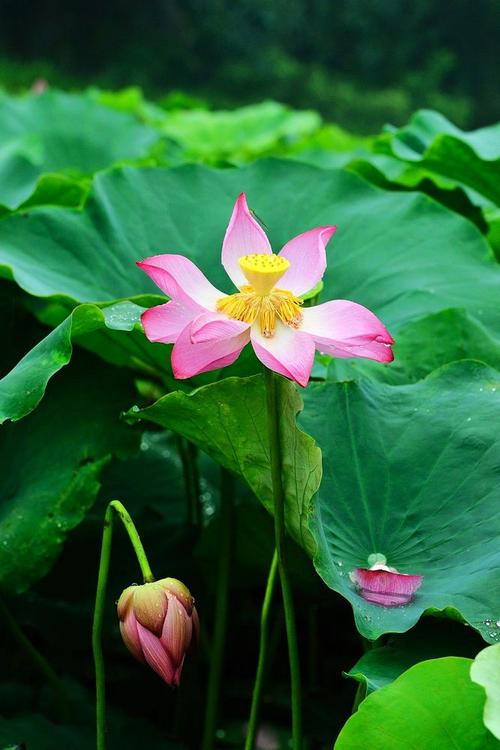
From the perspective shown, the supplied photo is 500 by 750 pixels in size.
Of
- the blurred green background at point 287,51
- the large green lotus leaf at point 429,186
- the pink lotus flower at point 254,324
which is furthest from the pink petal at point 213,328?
the blurred green background at point 287,51

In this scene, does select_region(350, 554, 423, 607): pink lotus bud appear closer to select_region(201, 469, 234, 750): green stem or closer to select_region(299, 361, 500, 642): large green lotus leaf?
select_region(299, 361, 500, 642): large green lotus leaf

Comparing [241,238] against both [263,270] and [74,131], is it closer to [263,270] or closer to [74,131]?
[263,270]

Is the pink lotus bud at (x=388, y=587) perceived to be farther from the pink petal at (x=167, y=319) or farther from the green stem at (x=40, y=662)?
the green stem at (x=40, y=662)

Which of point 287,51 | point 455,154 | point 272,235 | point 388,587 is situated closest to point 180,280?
point 388,587

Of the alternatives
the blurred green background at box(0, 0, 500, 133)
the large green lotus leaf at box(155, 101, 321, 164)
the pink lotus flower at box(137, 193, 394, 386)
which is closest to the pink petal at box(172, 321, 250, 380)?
the pink lotus flower at box(137, 193, 394, 386)

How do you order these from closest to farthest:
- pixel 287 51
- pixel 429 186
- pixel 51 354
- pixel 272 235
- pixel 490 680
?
pixel 490 680 < pixel 51 354 < pixel 272 235 < pixel 429 186 < pixel 287 51

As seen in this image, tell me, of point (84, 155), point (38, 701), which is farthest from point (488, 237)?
point (84, 155)
